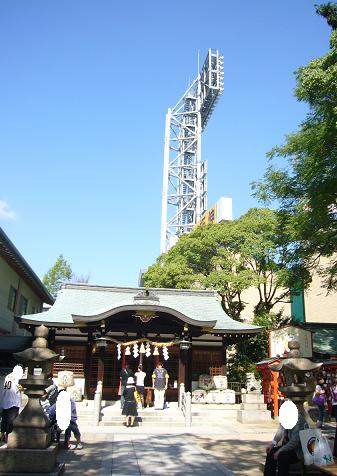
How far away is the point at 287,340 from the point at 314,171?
7039 millimetres

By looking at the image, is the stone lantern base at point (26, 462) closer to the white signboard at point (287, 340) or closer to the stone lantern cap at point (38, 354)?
the stone lantern cap at point (38, 354)

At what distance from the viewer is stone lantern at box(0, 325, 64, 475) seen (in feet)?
23.5

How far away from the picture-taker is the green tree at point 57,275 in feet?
153

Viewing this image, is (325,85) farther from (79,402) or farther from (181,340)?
(79,402)

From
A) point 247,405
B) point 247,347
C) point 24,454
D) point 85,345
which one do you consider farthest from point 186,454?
point 247,347

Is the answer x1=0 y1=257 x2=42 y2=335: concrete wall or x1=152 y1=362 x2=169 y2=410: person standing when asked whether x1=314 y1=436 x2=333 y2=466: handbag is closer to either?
x1=152 y1=362 x2=169 y2=410: person standing

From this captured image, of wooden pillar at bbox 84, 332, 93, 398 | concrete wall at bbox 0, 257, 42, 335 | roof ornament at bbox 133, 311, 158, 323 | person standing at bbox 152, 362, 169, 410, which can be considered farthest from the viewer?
concrete wall at bbox 0, 257, 42, 335

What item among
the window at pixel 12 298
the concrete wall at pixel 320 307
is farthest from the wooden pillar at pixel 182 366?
the concrete wall at pixel 320 307

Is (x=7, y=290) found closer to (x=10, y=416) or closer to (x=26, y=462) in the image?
(x=10, y=416)

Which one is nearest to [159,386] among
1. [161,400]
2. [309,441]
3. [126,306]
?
[161,400]

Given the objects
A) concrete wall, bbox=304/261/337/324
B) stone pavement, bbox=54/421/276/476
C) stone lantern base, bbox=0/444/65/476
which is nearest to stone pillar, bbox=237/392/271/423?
stone pavement, bbox=54/421/276/476

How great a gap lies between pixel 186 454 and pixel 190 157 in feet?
207

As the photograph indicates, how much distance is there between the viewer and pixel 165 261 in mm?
33750

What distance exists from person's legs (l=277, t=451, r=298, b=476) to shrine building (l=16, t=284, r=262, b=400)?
12506mm
